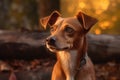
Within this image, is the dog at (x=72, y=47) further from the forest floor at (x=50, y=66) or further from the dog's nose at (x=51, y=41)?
the forest floor at (x=50, y=66)

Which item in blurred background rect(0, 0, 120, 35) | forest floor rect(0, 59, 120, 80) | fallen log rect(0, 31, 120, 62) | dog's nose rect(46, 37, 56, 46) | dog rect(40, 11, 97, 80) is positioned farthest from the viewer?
blurred background rect(0, 0, 120, 35)

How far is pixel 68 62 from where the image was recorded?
19.8ft

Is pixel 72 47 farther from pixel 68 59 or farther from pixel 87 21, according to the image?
pixel 87 21

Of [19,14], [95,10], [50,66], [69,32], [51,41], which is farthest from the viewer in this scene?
[19,14]

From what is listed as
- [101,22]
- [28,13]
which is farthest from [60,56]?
[28,13]

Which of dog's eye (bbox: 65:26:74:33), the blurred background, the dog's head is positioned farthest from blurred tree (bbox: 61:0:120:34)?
dog's eye (bbox: 65:26:74:33)

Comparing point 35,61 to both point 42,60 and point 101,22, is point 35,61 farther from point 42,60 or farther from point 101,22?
point 101,22

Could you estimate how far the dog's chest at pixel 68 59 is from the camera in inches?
234

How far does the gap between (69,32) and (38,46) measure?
2624 mm

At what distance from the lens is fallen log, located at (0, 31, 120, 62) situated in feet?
27.3

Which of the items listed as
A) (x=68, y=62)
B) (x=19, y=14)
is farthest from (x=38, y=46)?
(x=19, y=14)

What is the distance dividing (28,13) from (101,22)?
3.15m

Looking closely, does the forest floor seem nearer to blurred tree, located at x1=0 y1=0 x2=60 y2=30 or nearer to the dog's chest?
the dog's chest

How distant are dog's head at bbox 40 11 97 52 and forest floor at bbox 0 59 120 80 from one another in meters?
2.29
